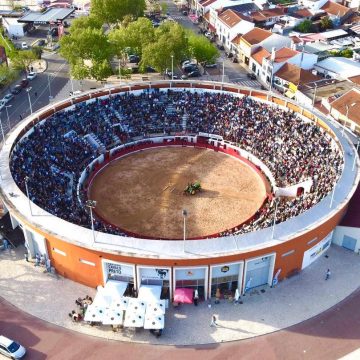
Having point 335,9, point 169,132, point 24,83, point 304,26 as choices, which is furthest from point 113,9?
point 335,9

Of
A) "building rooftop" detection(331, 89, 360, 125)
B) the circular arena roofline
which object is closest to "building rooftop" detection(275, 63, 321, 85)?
"building rooftop" detection(331, 89, 360, 125)

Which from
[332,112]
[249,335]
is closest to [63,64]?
[332,112]

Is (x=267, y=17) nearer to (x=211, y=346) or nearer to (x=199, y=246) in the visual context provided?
(x=199, y=246)

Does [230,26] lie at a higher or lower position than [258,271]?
higher

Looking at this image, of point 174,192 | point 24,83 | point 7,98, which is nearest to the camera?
point 174,192

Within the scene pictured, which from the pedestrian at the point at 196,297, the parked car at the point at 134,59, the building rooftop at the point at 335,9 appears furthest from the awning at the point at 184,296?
the building rooftop at the point at 335,9

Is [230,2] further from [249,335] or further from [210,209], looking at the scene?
[249,335]
